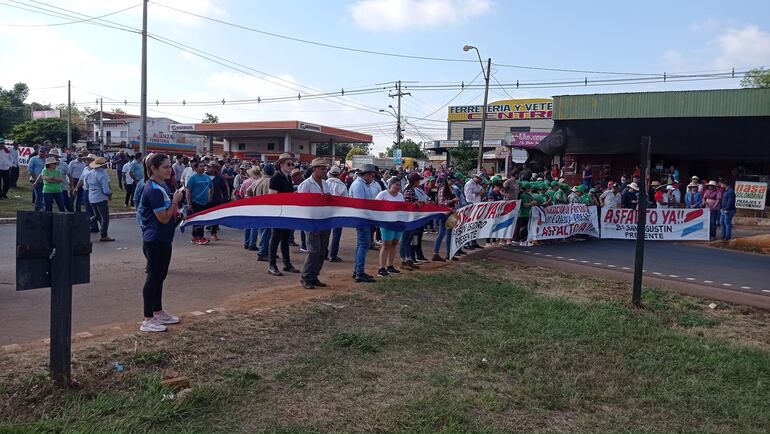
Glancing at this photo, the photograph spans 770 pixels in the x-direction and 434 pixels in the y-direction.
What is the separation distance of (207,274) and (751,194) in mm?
22739

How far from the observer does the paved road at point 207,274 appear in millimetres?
6539

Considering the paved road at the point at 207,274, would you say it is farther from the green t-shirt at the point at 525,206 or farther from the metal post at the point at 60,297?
the metal post at the point at 60,297

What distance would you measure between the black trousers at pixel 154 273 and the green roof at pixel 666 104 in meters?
26.2

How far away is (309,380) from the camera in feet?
16.4

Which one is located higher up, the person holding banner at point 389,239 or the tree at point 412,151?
the tree at point 412,151

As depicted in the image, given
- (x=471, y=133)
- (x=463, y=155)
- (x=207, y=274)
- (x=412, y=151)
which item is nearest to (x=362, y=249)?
(x=207, y=274)

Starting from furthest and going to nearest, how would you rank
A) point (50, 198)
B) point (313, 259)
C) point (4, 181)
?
point (4, 181)
point (50, 198)
point (313, 259)

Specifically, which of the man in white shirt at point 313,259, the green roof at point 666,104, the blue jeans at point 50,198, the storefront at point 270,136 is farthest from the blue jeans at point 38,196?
the storefront at point 270,136

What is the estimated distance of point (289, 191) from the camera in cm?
930

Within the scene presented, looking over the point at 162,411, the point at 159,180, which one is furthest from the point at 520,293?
the point at 162,411

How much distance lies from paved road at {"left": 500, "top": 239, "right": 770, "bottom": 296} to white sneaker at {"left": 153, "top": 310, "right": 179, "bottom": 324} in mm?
8825

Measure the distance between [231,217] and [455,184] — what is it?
6730mm

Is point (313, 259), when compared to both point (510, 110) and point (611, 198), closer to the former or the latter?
point (611, 198)

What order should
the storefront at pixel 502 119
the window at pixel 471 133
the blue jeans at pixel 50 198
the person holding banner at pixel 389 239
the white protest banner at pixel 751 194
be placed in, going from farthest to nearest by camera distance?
1. the window at pixel 471 133
2. the storefront at pixel 502 119
3. the white protest banner at pixel 751 194
4. the blue jeans at pixel 50 198
5. the person holding banner at pixel 389 239
